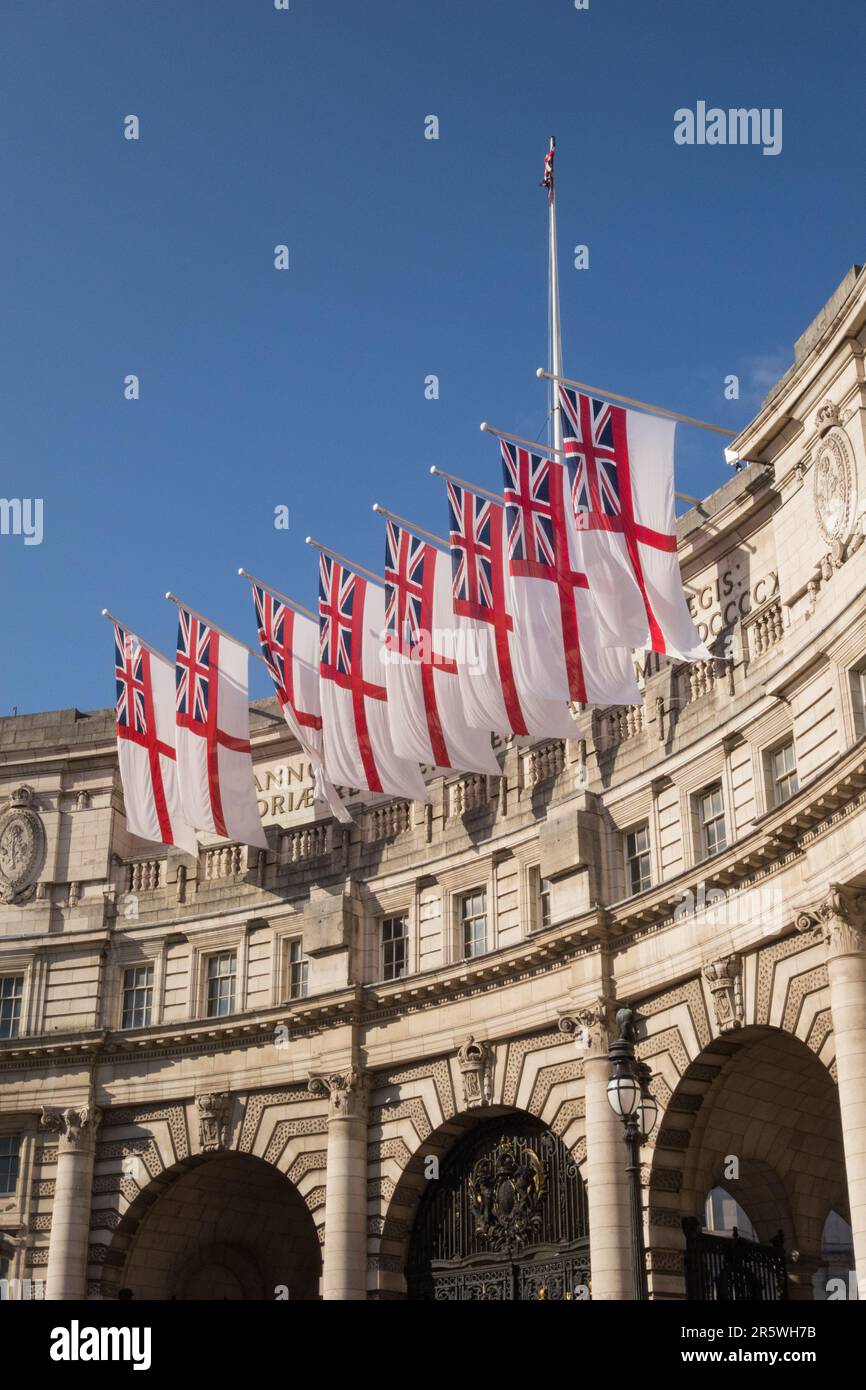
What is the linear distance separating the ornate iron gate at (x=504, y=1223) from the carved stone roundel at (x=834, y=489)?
50.8ft

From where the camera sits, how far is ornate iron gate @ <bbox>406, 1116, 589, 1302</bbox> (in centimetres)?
3631

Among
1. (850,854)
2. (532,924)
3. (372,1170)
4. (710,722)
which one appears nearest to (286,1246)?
(372,1170)

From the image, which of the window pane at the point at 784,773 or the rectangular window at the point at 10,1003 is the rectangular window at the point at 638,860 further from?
the rectangular window at the point at 10,1003

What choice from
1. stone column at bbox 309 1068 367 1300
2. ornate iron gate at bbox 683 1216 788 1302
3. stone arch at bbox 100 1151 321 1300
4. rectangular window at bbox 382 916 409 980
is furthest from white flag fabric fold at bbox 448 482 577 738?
stone arch at bbox 100 1151 321 1300

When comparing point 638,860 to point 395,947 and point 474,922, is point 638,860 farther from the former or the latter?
point 395,947

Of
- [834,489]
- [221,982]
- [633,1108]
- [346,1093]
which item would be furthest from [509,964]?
[633,1108]

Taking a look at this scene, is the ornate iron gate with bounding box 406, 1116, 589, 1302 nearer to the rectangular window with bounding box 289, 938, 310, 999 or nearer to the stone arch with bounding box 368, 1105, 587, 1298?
the stone arch with bounding box 368, 1105, 587, 1298

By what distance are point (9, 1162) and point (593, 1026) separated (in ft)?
62.1

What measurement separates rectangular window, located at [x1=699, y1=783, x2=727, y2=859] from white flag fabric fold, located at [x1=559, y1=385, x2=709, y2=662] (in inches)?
160

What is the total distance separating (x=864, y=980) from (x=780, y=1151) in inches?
339

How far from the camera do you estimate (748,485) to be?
3528cm

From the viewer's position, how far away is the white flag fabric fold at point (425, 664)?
37.3 m

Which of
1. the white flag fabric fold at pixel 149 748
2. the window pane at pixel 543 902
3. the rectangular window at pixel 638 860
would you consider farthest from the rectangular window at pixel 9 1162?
the rectangular window at pixel 638 860

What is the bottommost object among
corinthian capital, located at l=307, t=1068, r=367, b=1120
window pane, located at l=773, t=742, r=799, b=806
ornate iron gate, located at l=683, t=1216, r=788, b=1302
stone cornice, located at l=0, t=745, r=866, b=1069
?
ornate iron gate, located at l=683, t=1216, r=788, b=1302
